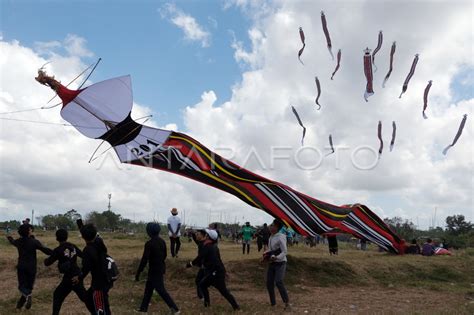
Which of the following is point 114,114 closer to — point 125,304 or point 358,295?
point 125,304

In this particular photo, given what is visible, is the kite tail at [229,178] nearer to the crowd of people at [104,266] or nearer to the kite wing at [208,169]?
the kite wing at [208,169]

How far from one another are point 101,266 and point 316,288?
24.7 feet

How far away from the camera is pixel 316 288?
42.0ft

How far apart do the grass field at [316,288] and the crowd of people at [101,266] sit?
66 centimetres

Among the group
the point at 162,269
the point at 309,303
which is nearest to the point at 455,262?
the point at 309,303

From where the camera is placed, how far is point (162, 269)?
8.57 m

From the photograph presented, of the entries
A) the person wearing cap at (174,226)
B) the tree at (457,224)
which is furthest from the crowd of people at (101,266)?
the tree at (457,224)

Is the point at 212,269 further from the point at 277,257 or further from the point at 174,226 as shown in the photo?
the point at 174,226

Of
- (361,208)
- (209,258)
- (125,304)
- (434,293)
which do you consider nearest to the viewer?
(209,258)

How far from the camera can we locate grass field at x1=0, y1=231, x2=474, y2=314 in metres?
9.95

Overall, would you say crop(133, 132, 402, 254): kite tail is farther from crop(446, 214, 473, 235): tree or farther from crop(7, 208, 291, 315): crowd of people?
crop(446, 214, 473, 235): tree

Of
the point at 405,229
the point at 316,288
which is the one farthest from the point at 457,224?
the point at 316,288

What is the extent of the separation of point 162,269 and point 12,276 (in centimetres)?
749

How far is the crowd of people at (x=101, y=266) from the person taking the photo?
7078 mm
